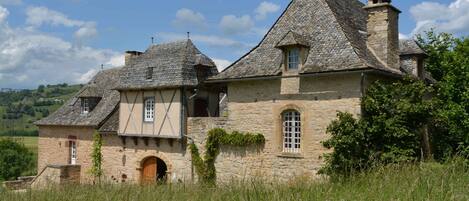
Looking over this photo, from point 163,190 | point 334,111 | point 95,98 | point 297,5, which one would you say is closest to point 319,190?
point 163,190

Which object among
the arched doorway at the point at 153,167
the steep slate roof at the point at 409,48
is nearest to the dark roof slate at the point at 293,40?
the steep slate roof at the point at 409,48

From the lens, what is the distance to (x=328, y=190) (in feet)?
19.4

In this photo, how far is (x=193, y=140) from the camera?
778 inches

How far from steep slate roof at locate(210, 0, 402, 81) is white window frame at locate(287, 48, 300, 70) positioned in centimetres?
38

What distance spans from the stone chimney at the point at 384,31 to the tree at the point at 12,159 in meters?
36.9

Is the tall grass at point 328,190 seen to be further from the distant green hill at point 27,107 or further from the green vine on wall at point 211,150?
the distant green hill at point 27,107

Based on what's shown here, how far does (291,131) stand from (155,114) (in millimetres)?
7070

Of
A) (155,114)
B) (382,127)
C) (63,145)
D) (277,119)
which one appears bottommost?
(63,145)

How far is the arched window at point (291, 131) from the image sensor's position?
16.7 m

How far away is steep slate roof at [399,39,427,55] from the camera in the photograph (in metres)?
17.6

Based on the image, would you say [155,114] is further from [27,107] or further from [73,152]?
[27,107]

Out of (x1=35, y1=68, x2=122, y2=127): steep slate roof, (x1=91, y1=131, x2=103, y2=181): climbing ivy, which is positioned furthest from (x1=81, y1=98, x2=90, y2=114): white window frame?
(x1=91, y1=131, x2=103, y2=181): climbing ivy

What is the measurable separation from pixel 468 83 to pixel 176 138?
37.8 ft

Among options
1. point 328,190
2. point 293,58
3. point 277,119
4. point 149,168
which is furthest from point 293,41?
point 328,190
